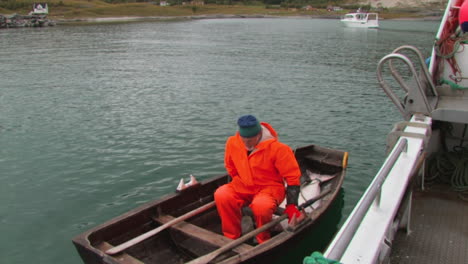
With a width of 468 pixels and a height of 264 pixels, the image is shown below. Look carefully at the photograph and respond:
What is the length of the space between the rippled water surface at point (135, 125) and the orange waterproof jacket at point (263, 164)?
3.76 metres

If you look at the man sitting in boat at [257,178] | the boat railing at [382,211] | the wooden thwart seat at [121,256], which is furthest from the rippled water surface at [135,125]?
the boat railing at [382,211]

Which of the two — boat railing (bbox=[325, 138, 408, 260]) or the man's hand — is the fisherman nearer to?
the man's hand

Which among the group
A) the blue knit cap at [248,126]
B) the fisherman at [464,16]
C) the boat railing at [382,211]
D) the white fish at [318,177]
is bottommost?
the white fish at [318,177]

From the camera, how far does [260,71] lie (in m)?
26.5

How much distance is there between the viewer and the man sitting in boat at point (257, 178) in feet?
21.3

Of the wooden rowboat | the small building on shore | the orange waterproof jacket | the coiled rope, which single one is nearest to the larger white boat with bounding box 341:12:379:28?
the small building on shore

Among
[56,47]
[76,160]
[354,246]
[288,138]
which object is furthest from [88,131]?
[56,47]

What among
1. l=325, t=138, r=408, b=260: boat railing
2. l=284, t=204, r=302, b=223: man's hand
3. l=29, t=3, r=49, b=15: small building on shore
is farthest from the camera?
l=29, t=3, r=49, b=15: small building on shore

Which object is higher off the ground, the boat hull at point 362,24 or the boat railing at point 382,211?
the boat hull at point 362,24

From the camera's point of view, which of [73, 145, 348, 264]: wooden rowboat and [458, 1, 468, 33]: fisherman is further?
[458, 1, 468, 33]: fisherman

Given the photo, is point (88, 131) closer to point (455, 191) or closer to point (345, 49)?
point (455, 191)

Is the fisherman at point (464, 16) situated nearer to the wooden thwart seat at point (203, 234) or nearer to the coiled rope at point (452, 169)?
the coiled rope at point (452, 169)

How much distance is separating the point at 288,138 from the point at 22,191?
27.2 feet

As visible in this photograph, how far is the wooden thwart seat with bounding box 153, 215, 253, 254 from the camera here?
6.28m
